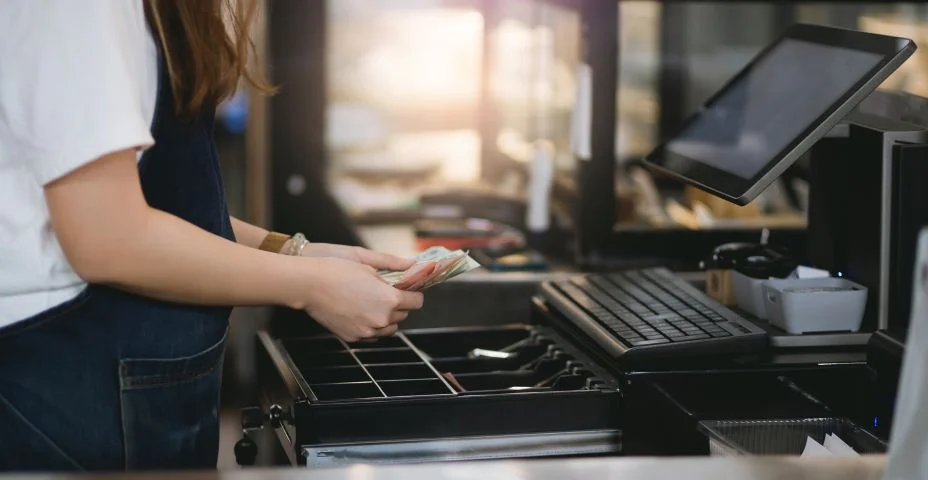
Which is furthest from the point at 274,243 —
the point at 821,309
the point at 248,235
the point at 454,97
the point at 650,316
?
the point at 454,97

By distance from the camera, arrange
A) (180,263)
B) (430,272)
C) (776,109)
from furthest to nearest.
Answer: (776,109)
(430,272)
(180,263)

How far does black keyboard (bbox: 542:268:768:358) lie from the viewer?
6.42ft

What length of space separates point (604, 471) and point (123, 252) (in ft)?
2.09

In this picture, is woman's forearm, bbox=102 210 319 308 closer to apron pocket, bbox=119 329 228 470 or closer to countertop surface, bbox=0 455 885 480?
apron pocket, bbox=119 329 228 470

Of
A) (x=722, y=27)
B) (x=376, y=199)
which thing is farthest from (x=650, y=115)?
(x=376, y=199)

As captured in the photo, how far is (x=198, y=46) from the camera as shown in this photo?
1597 millimetres

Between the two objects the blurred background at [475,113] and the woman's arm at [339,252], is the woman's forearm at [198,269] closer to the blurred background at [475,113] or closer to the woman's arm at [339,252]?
the woman's arm at [339,252]

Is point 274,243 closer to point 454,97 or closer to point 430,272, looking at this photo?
point 430,272

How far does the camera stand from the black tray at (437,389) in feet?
5.98

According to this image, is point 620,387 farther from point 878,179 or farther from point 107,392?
point 107,392

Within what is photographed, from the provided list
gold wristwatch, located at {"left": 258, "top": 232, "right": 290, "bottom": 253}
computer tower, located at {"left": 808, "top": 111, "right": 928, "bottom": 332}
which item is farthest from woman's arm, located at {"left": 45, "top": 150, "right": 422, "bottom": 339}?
computer tower, located at {"left": 808, "top": 111, "right": 928, "bottom": 332}

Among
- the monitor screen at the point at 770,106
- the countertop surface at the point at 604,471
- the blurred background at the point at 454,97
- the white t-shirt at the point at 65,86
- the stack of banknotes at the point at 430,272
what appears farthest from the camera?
the blurred background at the point at 454,97

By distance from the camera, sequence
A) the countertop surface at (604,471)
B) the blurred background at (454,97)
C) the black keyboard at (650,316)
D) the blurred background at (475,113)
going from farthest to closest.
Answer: the blurred background at (454,97), the blurred background at (475,113), the black keyboard at (650,316), the countertop surface at (604,471)

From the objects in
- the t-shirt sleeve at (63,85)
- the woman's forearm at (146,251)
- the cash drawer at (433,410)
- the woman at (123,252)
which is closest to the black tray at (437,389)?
the cash drawer at (433,410)
